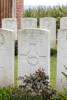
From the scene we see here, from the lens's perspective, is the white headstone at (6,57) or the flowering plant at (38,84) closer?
the flowering plant at (38,84)

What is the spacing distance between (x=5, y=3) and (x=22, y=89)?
7944mm

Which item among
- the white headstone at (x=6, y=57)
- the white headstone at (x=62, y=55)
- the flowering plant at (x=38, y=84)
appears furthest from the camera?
the white headstone at (x=6, y=57)

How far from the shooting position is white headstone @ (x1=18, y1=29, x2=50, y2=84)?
5551mm

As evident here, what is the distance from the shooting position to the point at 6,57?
5.84m

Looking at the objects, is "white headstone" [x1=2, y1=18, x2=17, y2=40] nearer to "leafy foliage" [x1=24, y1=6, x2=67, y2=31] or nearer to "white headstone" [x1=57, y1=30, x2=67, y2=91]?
"white headstone" [x1=57, y1=30, x2=67, y2=91]

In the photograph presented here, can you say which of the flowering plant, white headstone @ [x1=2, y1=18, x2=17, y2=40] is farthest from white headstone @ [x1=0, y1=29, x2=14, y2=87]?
white headstone @ [x1=2, y1=18, x2=17, y2=40]

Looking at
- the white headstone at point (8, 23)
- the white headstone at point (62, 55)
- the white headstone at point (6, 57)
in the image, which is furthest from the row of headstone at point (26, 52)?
the white headstone at point (8, 23)

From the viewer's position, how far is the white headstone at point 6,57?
5.74 metres

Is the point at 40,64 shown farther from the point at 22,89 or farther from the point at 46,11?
the point at 46,11

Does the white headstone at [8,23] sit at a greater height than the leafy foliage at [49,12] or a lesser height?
lesser

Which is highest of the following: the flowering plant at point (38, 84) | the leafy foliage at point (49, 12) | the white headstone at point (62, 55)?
the leafy foliage at point (49, 12)

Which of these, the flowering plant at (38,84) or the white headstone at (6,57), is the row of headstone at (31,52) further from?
the flowering plant at (38,84)

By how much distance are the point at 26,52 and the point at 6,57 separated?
0.43 meters

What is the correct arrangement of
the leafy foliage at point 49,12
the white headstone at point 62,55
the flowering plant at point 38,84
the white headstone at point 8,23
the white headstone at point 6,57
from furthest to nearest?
the leafy foliage at point 49,12
the white headstone at point 8,23
the white headstone at point 6,57
the white headstone at point 62,55
the flowering plant at point 38,84
